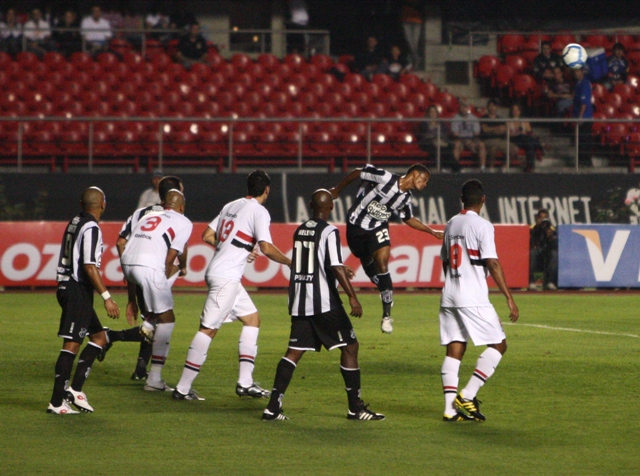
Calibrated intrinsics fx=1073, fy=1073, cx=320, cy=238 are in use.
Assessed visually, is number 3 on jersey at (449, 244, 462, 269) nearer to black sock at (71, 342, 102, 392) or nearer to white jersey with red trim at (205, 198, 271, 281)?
white jersey with red trim at (205, 198, 271, 281)

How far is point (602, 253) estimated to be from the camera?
21.4m

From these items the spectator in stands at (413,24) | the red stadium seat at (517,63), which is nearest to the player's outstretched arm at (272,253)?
the red stadium seat at (517,63)

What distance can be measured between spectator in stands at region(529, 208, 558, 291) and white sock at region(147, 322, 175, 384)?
42.4ft

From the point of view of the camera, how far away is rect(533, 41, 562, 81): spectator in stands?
88.4 ft

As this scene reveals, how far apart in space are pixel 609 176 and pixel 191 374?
55.6 feet

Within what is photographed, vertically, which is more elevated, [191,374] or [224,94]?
[224,94]

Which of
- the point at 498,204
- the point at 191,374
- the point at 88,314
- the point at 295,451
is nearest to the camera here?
the point at 295,451

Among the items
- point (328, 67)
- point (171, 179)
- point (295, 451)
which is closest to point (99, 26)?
point (328, 67)

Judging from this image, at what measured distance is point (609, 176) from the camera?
24.1 m

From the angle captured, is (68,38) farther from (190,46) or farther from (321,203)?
(321,203)

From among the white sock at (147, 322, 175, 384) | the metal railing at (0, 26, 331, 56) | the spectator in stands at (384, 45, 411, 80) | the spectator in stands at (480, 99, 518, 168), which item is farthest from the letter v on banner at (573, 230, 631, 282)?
the white sock at (147, 322, 175, 384)

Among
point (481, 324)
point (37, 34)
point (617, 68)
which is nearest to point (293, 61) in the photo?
point (37, 34)

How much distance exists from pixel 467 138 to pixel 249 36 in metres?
8.43

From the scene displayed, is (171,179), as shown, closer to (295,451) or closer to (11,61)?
(295,451)
